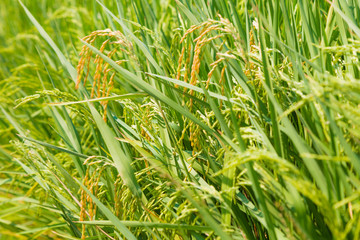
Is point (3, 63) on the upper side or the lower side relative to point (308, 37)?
upper

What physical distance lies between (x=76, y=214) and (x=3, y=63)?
1.95 m

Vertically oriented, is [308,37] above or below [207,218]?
above

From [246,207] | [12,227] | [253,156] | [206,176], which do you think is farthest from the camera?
[12,227]

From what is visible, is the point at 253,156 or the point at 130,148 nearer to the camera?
the point at 253,156

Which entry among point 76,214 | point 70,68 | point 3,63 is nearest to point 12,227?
point 76,214

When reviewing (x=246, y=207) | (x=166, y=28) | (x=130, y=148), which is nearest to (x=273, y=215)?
(x=246, y=207)

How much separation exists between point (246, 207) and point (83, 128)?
3.80ft

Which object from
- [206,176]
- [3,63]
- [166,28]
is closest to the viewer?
[206,176]

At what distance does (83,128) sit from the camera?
1.91 meters

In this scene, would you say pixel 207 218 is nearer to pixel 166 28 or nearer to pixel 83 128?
pixel 83 128

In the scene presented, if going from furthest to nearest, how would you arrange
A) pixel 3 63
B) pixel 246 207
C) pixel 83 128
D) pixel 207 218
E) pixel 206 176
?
pixel 3 63 < pixel 83 128 < pixel 206 176 < pixel 246 207 < pixel 207 218

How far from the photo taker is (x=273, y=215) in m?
0.86

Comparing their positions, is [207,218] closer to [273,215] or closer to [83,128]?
[273,215]

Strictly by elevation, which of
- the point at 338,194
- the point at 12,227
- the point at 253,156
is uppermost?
the point at 253,156
